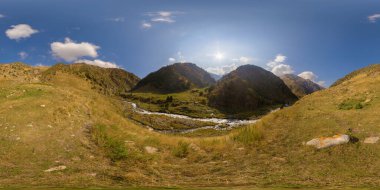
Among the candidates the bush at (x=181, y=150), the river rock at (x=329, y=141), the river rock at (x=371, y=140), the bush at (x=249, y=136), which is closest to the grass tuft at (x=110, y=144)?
the bush at (x=181, y=150)

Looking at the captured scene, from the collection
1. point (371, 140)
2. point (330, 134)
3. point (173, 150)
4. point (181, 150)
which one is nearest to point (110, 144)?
point (173, 150)

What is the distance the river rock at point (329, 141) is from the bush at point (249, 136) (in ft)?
24.7

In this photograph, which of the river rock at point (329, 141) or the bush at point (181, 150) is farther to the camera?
the bush at point (181, 150)

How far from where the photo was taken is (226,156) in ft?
137

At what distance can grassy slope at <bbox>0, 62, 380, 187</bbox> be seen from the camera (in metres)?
31.2

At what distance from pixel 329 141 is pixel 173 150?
17332 mm

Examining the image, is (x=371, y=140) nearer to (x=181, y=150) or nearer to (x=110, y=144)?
(x=181, y=150)

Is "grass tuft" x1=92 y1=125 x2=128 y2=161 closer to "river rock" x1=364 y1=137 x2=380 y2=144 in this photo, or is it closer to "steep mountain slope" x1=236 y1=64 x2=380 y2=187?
"steep mountain slope" x1=236 y1=64 x2=380 y2=187

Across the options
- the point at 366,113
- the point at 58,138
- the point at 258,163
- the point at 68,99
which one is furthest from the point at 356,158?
the point at 68,99

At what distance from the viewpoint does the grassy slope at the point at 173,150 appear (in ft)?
102

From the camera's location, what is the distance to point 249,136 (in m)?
45.8

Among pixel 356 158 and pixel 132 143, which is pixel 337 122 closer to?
pixel 356 158

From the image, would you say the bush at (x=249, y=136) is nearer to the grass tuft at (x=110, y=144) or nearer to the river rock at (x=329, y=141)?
the river rock at (x=329, y=141)

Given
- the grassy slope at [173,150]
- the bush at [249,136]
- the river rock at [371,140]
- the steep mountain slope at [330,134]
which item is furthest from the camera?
the bush at [249,136]
